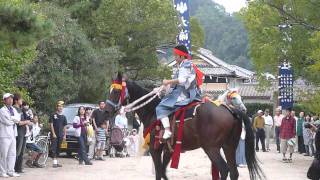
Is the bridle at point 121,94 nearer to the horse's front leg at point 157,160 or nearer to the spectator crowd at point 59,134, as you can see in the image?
the spectator crowd at point 59,134

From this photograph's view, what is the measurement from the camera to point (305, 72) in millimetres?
23328

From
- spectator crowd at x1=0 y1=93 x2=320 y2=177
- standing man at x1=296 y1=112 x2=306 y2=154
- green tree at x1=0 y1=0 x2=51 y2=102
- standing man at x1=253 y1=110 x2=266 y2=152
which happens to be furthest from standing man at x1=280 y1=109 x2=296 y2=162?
green tree at x1=0 y1=0 x2=51 y2=102

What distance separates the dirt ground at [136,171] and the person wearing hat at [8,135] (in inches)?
18.9

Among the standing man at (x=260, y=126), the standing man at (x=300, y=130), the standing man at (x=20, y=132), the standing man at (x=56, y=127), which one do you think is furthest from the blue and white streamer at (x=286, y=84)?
the standing man at (x=20, y=132)

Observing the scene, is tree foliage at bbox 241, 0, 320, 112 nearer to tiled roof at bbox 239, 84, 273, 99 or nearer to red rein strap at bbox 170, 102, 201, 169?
red rein strap at bbox 170, 102, 201, 169

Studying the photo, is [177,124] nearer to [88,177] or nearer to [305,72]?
[88,177]

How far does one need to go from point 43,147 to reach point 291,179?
7.13 metres

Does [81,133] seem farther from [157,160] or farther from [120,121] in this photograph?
[157,160]

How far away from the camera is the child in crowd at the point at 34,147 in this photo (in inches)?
625

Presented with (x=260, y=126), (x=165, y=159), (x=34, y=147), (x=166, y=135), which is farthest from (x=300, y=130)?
(x=166, y=135)

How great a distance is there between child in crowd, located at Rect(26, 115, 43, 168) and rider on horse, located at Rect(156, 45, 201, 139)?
20.5ft

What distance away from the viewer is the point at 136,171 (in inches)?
630

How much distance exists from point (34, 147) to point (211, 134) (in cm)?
742

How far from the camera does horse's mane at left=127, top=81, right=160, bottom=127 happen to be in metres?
10.8
